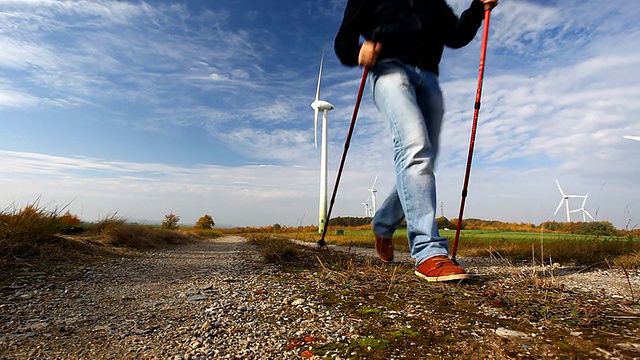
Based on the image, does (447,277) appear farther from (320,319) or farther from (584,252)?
(584,252)

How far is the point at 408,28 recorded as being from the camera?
313 centimetres

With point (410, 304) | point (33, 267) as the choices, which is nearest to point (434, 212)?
point (410, 304)

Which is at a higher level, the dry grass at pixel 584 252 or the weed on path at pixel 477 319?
the dry grass at pixel 584 252

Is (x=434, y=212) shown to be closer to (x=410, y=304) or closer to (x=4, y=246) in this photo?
(x=410, y=304)

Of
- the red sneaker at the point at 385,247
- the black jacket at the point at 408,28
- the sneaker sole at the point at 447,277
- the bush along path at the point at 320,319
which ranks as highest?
the black jacket at the point at 408,28

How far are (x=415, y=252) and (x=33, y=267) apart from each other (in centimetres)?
357

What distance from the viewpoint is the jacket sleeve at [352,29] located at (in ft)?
10.8

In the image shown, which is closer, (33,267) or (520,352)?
(520,352)

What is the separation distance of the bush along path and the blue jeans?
0.42 metres

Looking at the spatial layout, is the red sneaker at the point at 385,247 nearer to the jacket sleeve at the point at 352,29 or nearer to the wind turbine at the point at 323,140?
the jacket sleeve at the point at 352,29

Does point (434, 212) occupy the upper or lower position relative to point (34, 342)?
upper

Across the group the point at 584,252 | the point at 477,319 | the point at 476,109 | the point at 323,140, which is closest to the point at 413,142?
the point at 476,109

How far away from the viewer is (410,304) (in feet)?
6.23

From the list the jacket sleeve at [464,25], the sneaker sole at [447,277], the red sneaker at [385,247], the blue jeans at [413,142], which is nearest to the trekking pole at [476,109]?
the jacket sleeve at [464,25]
